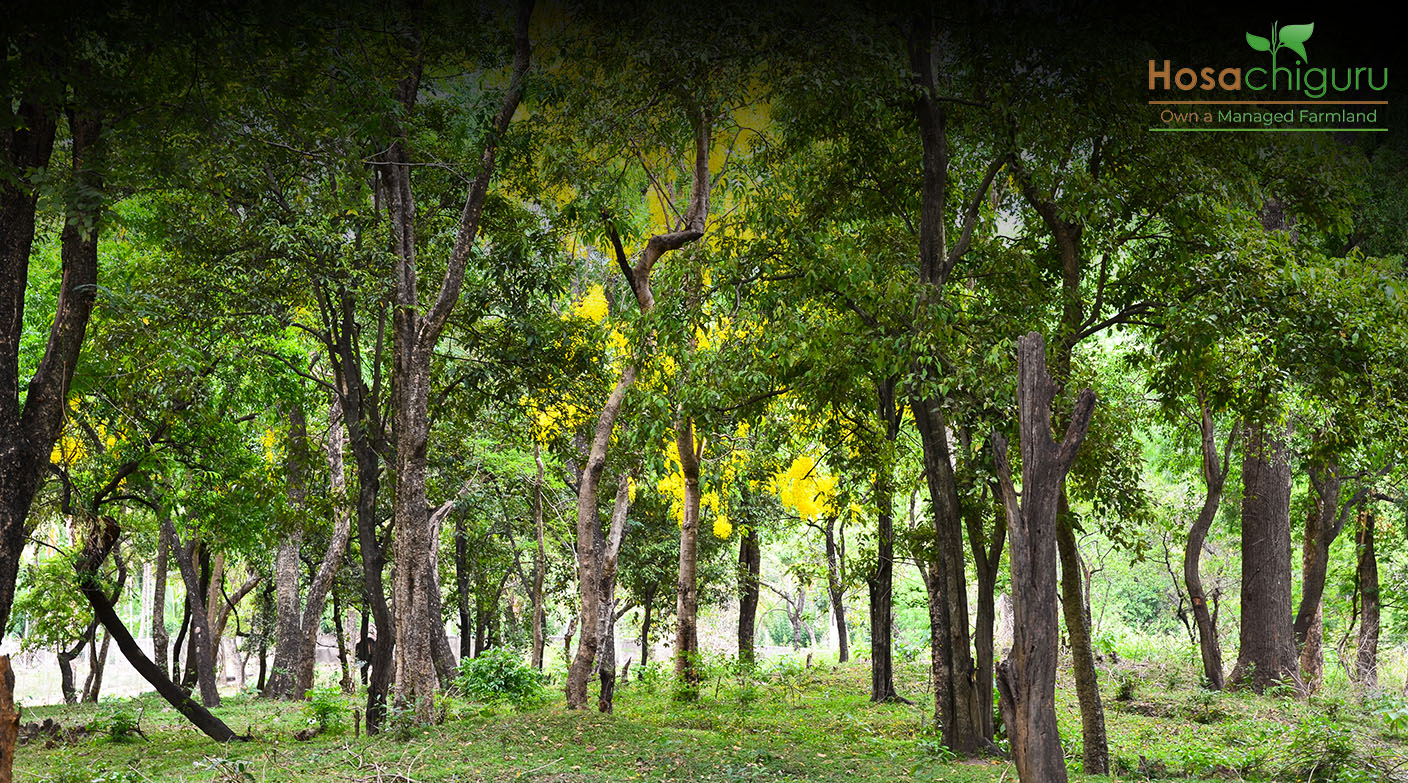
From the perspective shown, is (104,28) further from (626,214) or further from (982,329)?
(982,329)

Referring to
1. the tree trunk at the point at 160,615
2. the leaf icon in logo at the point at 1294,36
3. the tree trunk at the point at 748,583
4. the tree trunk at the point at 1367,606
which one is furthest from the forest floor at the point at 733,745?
the leaf icon in logo at the point at 1294,36

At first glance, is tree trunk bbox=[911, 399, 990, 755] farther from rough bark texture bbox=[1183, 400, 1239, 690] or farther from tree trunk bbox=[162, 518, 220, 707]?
tree trunk bbox=[162, 518, 220, 707]

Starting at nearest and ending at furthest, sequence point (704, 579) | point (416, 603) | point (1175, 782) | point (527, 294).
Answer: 1. point (1175, 782)
2. point (416, 603)
3. point (527, 294)
4. point (704, 579)

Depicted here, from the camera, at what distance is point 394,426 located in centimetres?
1120

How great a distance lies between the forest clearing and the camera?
7758 mm

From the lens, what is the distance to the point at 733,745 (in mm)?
9906

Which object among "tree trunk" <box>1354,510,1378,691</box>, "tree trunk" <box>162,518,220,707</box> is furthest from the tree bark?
"tree trunk" <box>162,518,220,707</box>

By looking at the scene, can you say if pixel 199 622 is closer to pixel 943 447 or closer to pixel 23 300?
pixel 23 300

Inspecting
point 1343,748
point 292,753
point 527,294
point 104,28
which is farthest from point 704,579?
point 104,28

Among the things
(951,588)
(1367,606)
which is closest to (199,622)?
(951,588)

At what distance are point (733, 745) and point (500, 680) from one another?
6039mm

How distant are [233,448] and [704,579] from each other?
515 inches

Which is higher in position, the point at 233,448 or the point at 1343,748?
the point at 233,448

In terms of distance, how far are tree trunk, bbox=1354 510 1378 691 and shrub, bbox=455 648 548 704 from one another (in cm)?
1399
